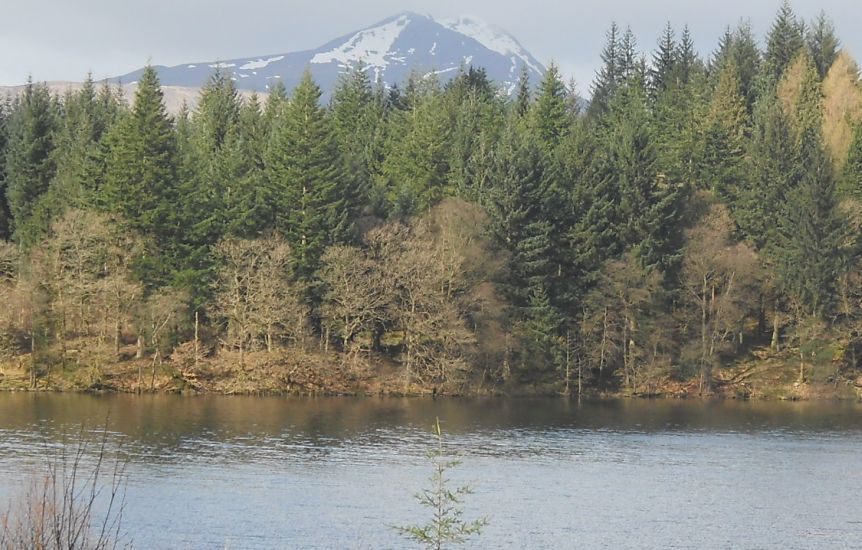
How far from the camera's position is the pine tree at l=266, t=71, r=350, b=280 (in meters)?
88.6

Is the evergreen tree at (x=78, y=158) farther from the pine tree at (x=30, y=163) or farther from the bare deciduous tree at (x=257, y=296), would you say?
the bare deciduous tree at (x=257, y=296)

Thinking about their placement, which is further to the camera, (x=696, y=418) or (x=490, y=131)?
(x=490, y=131)

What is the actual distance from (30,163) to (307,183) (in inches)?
1284

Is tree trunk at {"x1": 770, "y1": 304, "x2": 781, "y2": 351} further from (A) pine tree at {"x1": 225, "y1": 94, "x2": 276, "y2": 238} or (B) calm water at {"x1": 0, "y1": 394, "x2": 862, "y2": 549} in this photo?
(A) pine tree at {"x1": 225, "y1": 94, "x2": 276, "y2": 238}

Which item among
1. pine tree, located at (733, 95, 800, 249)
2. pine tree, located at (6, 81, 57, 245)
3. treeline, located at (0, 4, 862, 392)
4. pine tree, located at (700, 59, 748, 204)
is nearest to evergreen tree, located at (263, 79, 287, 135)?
treeline, located at (0, 4, 862, 392)

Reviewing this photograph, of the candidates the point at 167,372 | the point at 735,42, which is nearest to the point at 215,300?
the point at 167,372

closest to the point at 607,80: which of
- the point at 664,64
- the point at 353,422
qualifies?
the point at 664,64

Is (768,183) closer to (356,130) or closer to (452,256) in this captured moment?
(452,256)

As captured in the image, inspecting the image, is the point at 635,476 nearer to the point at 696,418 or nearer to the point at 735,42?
the point at 696,418

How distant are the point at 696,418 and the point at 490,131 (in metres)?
45.2

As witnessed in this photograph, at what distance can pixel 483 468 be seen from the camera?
55.8m

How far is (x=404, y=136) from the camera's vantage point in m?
117

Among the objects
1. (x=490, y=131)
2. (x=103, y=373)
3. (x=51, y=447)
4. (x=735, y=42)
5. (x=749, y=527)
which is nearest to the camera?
(x=749, y=527)

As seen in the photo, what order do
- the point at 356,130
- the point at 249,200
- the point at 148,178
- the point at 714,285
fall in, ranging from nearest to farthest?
the point at 148,178
the point at 249,200
the point at 714,285
the point at 356,130
